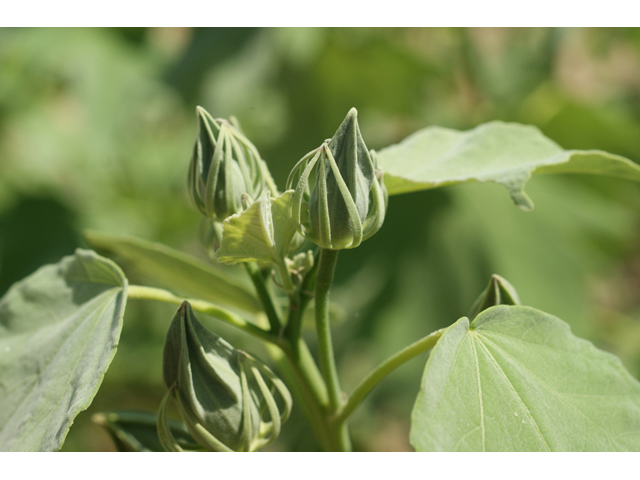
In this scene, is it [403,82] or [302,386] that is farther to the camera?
[403,82]

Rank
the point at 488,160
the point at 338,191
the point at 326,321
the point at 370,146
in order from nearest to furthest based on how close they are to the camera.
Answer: the point at 338,191
the point at 326,321
the point at 488,160
the point at 370,146

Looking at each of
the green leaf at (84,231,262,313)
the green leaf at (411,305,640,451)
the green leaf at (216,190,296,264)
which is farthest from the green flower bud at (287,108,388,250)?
the green leaf at (84,231,262,313)

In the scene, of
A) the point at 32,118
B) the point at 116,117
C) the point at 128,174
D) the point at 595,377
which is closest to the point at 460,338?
the point at 595,377

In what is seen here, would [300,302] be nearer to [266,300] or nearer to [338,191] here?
[266,300]

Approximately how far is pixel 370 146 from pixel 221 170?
139 centimetres

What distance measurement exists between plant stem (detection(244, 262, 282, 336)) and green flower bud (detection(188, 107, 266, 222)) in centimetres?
6

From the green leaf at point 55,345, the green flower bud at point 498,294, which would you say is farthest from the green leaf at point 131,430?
the green flower bud at point 498,294

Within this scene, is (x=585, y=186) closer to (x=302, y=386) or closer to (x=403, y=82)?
(x=403, y=82)

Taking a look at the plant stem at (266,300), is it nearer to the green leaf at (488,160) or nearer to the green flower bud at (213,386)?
the green flower bud at (213,386)

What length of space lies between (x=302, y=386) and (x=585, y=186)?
171 cm

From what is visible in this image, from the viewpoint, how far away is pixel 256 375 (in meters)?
0.56

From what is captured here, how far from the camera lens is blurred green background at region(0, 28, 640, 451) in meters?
1.78

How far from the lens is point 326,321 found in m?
0.60

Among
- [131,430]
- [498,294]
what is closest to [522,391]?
[498,294]
